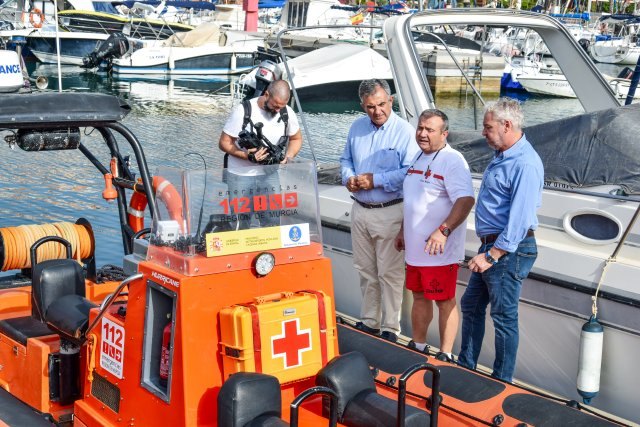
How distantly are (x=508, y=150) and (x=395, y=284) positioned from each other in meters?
1.36

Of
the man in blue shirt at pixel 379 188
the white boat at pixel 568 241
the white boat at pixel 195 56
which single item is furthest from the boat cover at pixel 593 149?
the white boat at pixel 195 56

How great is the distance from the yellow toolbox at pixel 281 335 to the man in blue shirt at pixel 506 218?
1.24 meters

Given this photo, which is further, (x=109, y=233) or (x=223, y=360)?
(x=109, y=233)

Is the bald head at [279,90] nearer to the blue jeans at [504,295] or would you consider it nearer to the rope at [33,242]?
the rope at [33,242]

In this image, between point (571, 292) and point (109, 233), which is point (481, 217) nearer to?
point (571, 292)

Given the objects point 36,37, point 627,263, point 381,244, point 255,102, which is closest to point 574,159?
point 627,263

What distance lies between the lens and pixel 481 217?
4.74 m

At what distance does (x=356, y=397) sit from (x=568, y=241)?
2.35m

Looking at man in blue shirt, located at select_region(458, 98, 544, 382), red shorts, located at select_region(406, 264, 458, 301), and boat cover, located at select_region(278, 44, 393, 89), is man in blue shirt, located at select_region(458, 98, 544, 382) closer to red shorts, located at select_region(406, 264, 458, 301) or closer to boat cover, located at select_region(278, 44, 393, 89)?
red shorts, located at select_region(406, 264, 458, 301)

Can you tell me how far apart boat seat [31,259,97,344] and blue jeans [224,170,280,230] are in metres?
1.01

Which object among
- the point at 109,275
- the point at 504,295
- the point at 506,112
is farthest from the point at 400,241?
the point at 109,275

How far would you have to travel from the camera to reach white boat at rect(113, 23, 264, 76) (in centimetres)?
2860

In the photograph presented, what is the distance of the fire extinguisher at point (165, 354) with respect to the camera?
3.58m

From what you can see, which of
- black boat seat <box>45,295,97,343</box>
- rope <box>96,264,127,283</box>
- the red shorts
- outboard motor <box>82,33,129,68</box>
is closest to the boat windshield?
black boat seat <box>45,295,97,343</box>
